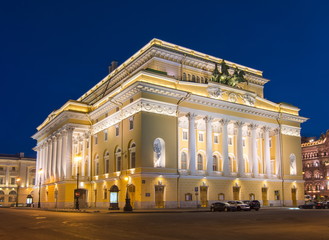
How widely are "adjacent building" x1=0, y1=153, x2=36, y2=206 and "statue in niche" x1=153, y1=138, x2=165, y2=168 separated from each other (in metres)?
76.8

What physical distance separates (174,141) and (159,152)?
8.24 feet

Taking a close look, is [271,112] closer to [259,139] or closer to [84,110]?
[259,139]

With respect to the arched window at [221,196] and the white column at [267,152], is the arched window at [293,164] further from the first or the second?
the arched window at [221,196]

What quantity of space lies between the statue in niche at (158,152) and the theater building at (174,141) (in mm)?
122

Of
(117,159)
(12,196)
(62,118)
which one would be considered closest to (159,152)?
(117,159)

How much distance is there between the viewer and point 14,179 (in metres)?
115

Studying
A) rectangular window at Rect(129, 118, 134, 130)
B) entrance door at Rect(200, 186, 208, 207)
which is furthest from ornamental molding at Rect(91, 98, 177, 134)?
entrance door at Rect(200, 186, 208, 207)

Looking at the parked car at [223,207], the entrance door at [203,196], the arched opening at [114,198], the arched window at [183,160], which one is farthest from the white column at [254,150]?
the arched opening at [114,198]

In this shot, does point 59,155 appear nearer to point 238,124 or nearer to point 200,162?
point 200,162

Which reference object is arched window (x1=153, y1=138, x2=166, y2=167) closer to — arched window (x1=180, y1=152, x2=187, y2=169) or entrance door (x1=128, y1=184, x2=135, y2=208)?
entrance door (x1=128, y1=184, x2=135, y2=208)

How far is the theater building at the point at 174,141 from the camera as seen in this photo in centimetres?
4722

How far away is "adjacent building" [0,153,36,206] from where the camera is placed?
114m

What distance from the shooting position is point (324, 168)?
10088 centimetres

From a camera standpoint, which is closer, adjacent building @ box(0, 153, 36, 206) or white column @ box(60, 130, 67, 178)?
white column @ box(60, 130, 67, 178)
